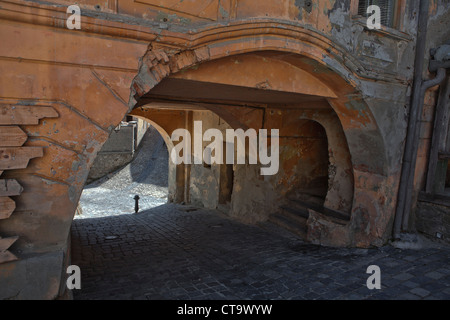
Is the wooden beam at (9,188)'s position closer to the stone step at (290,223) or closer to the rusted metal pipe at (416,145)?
the stone step at (290,223)

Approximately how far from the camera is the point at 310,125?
29.4 ft

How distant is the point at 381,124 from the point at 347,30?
6.21 feet

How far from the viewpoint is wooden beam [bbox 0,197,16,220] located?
10.5 ft

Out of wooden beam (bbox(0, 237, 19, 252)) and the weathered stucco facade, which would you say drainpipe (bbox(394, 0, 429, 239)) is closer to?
the weathered stucco facade

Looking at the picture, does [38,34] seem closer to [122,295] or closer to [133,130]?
[122,295]

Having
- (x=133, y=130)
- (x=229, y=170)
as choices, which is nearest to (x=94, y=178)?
(x=133, y=130)

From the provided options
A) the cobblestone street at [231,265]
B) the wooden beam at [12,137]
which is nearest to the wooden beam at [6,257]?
the wooden beam at [12,137]

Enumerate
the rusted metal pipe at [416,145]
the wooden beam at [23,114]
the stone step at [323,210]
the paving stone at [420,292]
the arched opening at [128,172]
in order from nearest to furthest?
1. the wooden beam at [23,114]
2. the paving stone at [420,292]
3. the rusted metal pipe at [416,145]
4. the stone step at [323,210]
5. the arched opening at [128,172]

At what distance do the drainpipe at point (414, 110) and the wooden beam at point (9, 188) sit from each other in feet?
21.7

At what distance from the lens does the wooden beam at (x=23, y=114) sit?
3.13 meters

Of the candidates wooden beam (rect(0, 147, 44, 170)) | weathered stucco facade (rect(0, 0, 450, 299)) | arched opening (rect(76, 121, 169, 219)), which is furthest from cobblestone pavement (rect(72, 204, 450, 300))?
arched opening (rect(76, 121, 169, 219))

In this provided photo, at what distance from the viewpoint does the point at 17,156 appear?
10.5 feet

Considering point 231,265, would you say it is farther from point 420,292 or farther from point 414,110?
point 414,110

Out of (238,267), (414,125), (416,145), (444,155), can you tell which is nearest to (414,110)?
(414,125)
